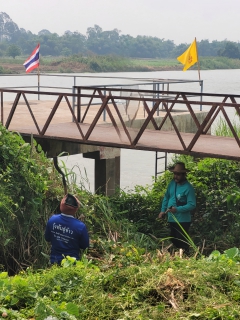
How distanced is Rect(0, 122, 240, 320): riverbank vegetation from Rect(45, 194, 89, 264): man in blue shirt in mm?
219

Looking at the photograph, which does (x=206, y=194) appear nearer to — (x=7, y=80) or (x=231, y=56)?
(x=7, y=80)

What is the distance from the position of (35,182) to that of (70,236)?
231 cm

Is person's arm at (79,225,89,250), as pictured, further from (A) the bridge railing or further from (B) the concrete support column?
(B) the concrete support column

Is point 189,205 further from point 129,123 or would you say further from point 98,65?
point 98,65

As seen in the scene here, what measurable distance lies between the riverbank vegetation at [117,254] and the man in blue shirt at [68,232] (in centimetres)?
22

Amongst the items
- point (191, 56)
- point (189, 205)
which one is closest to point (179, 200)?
point (189, 205)

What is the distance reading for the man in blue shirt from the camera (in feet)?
23.2

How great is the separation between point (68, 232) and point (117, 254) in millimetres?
560

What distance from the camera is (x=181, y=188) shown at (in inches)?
388

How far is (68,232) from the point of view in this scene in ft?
23.2

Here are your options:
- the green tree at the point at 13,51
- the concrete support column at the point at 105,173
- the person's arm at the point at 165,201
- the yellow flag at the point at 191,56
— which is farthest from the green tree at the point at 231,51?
the person's arm at the point at 165,201

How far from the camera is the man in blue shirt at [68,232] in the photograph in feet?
23.2

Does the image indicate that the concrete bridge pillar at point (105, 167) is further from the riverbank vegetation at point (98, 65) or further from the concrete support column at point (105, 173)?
the riverbank vegetation at point (98, 65)

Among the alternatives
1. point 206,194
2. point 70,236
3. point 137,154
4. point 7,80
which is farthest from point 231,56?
point 70,236
